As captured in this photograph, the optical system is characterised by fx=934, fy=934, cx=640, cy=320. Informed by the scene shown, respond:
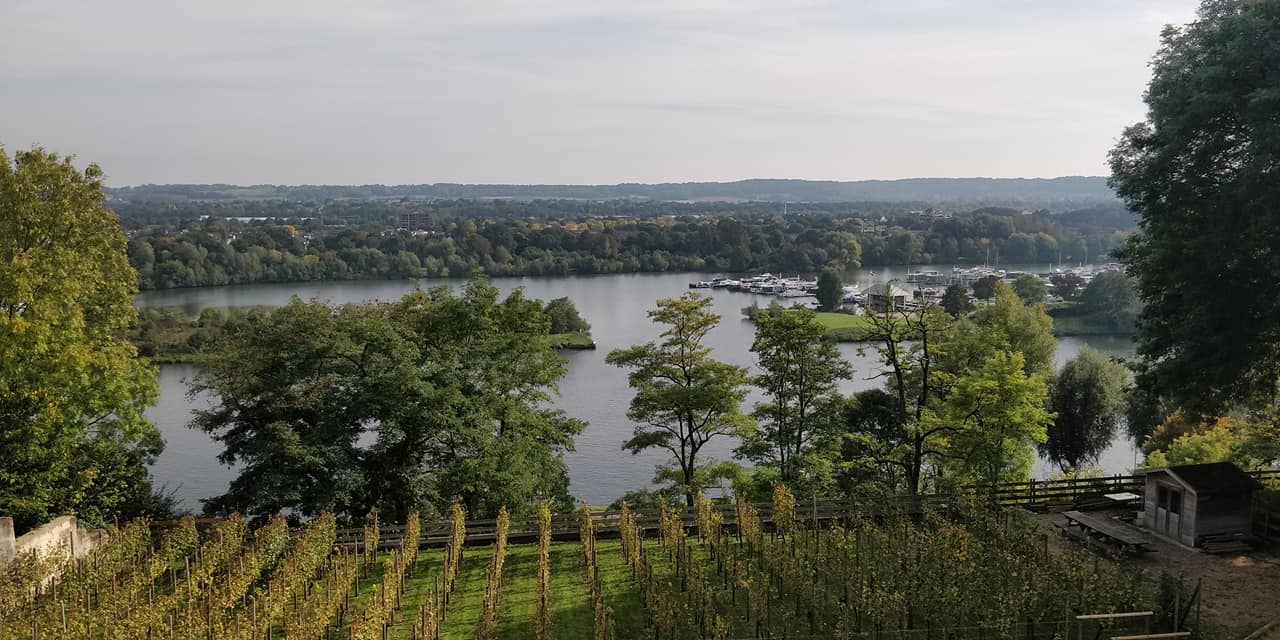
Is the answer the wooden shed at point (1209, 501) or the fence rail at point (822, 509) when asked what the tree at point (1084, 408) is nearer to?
the fence rail at point (822, 509)

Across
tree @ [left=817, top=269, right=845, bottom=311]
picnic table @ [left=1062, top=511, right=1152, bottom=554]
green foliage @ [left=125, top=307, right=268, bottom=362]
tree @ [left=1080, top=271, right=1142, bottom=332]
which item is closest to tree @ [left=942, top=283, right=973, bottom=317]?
tree @ [left=817, top=269, right=845, bottom=311]

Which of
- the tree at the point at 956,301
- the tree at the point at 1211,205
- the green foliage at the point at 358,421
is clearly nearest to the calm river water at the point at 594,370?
the green foliage at the point at 358,421

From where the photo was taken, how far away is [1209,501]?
54.9ft

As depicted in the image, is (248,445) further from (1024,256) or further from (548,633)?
(1024,256)

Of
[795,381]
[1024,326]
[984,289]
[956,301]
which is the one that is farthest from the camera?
[984,289]

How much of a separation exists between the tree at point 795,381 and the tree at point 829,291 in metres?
45.7

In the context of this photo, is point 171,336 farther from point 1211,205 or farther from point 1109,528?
point 1211,205

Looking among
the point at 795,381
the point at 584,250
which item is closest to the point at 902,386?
the point at 795,381

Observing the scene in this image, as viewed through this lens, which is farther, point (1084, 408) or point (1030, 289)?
point (1030, 289)

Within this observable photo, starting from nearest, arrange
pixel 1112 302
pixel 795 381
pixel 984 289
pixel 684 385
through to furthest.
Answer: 1. pixel 684 385
2. pixel 795 381
3. pixel 984 289
4. pixel 1112 302

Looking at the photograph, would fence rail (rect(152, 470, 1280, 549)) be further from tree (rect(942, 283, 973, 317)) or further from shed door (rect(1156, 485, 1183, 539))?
tree (rect(942, 283, 973, 317))

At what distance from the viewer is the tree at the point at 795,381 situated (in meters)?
23.5

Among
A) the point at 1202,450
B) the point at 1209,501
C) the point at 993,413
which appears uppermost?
the point at 993,413

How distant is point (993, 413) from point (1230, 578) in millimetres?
7015
